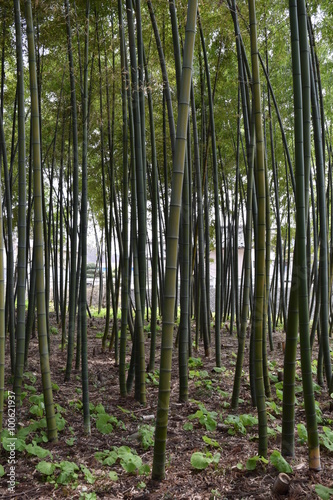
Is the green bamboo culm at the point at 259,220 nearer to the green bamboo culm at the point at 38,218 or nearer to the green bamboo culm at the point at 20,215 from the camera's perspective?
the green bamboo culm at the point at 38,218

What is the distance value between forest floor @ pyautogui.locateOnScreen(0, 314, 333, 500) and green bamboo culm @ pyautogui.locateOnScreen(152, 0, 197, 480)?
26cm

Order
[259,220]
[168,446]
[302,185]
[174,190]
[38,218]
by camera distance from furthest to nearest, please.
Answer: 1. [168,446]
2. [38,218]
3. [259,220]
4. [302,185]
5. [174,190]

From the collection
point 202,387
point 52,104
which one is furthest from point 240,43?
point 52,104

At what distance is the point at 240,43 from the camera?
254 centimetres

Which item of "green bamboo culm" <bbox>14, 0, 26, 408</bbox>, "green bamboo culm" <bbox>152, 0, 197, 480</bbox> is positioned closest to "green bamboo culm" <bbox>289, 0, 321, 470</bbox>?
"green bamboo culm" <bbox>152, 0, 197, 480</bbox>

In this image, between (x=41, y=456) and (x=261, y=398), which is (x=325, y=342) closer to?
(x=261, y=398)

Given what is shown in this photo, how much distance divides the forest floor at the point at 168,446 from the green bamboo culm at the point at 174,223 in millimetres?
263

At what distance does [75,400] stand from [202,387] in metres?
0.81

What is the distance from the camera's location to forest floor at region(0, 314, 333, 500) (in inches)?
65.9

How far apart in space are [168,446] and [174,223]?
114cm

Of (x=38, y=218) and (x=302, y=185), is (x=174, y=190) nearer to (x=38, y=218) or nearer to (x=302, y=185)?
(x=302, y=185)

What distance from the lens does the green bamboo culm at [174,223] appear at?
4.84ft

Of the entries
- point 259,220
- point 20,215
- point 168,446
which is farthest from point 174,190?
point 168,446

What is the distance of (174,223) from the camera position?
1.53m
